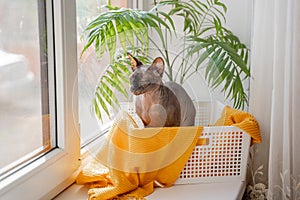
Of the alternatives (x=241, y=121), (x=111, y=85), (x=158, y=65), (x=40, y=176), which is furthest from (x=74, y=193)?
(x=241, y=121)

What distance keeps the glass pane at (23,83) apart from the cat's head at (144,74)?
23 centimetres

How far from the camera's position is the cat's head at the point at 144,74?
1202 mm

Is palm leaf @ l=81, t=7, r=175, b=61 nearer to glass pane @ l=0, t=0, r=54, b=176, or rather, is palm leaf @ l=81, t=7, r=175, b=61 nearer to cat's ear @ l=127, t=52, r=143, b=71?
cat's ear @ l=127, t=52, r=143, b=71

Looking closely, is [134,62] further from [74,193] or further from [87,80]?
[74,193]

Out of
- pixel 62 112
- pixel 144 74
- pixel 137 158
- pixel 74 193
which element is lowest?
pixel 74 193

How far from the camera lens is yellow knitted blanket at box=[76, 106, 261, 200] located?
47.2 inches

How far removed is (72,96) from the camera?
4.09ft

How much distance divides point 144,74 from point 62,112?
9.8 inches

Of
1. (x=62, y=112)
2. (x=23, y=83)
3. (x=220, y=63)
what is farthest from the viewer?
(x=220, y=63)

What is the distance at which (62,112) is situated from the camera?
1220 mm

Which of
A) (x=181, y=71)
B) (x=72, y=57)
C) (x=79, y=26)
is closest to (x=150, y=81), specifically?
(x=181, y=71)

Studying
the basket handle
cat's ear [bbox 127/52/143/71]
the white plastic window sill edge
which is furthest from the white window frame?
the basket handle

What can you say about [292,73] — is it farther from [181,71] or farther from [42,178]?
[42,178]

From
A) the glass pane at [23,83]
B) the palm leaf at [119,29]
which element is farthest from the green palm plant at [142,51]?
the glass pane at [23,83]
